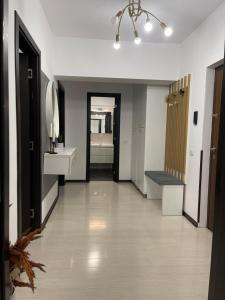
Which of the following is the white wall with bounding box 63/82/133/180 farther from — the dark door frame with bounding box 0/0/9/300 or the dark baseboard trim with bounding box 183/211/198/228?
the dark door frame with bounding box 0/0/9/300

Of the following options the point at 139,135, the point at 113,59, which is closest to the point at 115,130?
the point at 139,135

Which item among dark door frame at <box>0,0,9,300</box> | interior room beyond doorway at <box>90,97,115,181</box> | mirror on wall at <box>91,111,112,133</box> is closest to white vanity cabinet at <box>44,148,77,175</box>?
dark door frame at <box>0,0,9,300</box>

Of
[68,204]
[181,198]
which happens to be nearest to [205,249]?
[181,198]

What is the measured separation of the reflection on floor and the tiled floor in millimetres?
2379

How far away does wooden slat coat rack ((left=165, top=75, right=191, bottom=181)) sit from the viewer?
4.06 metres

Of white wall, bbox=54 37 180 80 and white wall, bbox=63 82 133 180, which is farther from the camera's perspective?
white wall, bbox=63 82 133 180

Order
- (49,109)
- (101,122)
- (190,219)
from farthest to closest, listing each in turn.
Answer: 1. (101,122)
2. (190,219)
3. (49,109)

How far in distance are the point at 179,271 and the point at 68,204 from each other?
2.54 meters

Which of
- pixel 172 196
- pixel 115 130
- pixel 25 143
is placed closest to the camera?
pixel 25 143

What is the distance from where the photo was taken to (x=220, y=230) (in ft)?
3.96

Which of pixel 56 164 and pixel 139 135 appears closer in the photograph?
pixel 56 164

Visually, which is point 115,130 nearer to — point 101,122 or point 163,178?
point 101,122

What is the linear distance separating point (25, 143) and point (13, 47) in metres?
1.31

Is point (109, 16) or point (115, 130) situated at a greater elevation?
point (109, 16)
